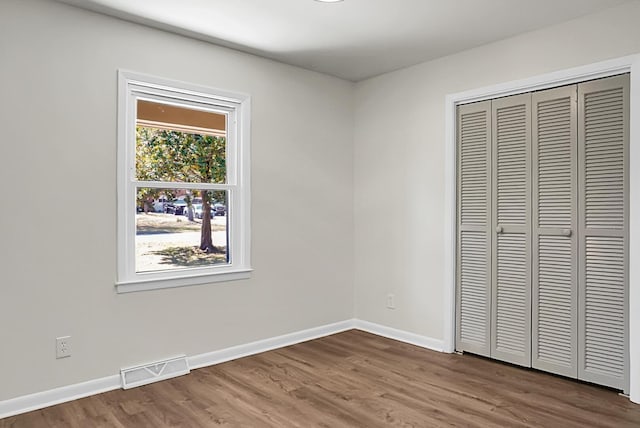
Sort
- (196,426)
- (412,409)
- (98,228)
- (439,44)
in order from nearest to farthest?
1. (196,426)
2. (412,409)
3. (98,228)
4. (439,44)

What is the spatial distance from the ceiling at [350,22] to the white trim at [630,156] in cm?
36

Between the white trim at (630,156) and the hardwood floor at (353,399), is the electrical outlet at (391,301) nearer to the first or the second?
the white trim at (630,156)

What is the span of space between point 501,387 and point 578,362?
0.55m

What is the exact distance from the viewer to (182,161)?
11.5ft

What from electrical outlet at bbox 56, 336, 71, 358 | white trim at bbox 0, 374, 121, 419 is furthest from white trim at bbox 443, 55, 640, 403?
electrical outlet at bbox 56, 336, 71, 358

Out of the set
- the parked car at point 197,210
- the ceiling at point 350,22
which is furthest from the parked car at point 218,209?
the ceiling at point 350,22

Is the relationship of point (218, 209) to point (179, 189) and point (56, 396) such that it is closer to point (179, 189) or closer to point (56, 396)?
point (179, 189)

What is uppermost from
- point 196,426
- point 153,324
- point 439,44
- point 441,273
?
point 439,44

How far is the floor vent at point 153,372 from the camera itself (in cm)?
307

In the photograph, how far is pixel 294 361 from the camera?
3.59 meters

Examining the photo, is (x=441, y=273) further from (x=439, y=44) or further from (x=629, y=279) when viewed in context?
(x=439, y=44)

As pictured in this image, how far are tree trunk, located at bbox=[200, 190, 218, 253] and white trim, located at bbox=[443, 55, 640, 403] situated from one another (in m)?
1.90

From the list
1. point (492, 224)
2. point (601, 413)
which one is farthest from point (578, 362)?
point (492, 224)

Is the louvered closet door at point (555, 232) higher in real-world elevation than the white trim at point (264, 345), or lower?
higher
